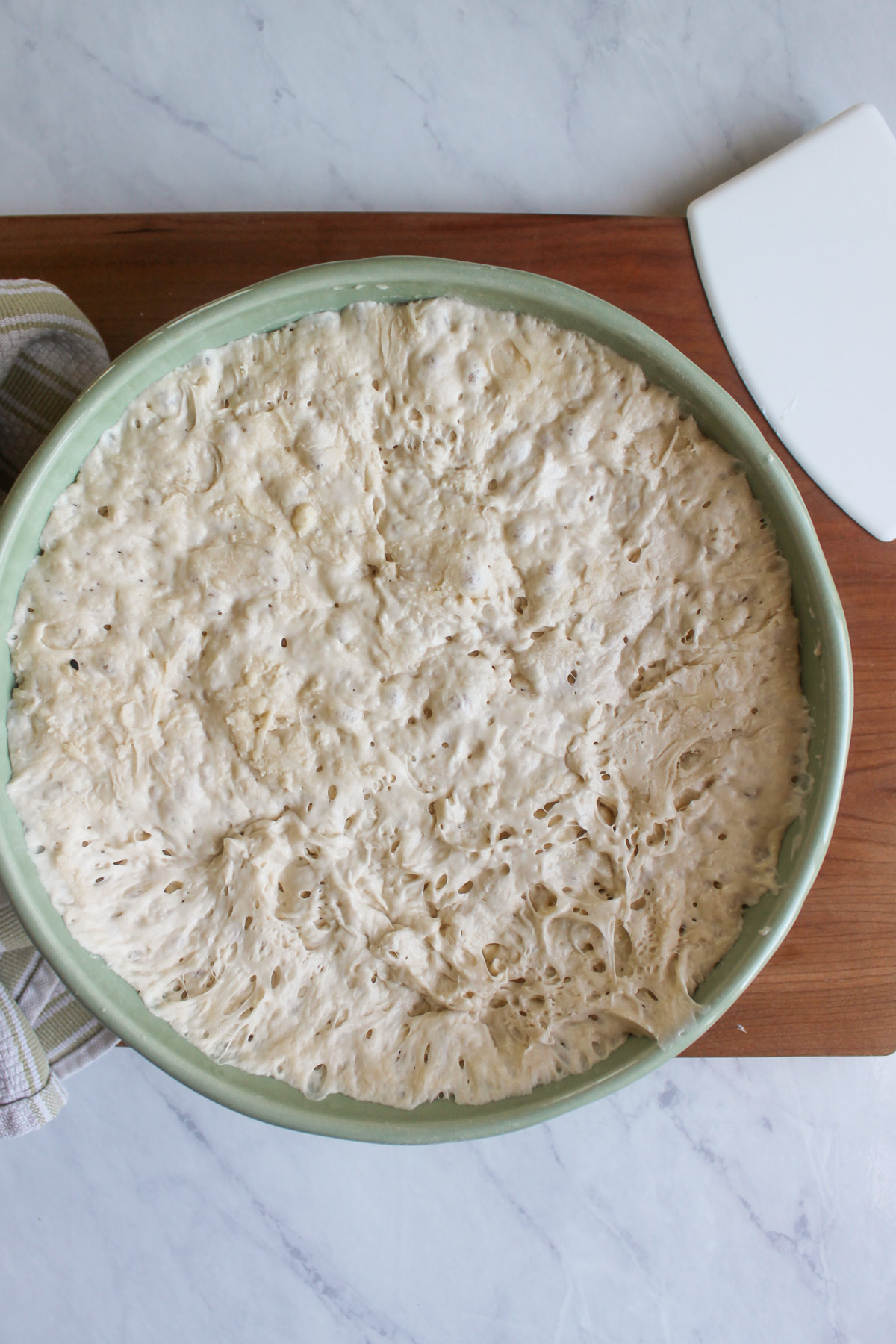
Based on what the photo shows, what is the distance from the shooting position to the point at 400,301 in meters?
0.83

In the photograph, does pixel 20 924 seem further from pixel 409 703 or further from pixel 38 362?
pixel 38 362

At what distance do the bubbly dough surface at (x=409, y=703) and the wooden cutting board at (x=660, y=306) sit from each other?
0.68 ft

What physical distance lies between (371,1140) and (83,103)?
1.24 metres

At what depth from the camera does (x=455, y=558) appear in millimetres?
844

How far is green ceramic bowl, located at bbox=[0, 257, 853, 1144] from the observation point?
0.79 metres

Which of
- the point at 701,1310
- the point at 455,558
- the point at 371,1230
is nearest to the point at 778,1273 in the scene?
the point at 701,1310

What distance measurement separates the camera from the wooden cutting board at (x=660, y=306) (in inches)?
39.0

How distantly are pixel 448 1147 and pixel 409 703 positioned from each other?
678 mm

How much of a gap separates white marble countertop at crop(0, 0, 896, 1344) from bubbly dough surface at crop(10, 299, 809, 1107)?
15.9 inches

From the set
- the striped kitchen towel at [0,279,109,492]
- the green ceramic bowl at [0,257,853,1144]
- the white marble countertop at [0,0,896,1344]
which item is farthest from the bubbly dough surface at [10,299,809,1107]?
the white marble countertop at [0,0,896,1344]

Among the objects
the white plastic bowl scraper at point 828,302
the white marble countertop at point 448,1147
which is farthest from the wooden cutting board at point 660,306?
the white marble countertop at point 448,1147

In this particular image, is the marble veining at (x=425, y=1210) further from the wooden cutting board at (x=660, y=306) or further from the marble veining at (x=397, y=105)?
the marble veining at (x=397, y=105)

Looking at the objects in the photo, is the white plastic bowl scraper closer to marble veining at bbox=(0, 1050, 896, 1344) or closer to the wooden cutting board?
the wooden cutting board

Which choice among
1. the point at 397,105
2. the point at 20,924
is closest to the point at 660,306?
the point at 397,105
